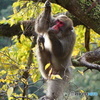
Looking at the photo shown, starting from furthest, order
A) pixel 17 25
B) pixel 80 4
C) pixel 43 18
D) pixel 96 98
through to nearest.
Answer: pixel 96 98, pixel 17 25, pixel 43 18, pixel 80 4

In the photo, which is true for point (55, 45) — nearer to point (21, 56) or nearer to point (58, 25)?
point (58, 25)

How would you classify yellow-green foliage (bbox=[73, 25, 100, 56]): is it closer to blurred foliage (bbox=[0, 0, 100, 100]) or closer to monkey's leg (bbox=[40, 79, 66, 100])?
blurred foliage (bbox=[0, 0, 100, 100])

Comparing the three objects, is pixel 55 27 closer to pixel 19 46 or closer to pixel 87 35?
pixel 19 46

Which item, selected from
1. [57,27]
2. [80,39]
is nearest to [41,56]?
[57,27]

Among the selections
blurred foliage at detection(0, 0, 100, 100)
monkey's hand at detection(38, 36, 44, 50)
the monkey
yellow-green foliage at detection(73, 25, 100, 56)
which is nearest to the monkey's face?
the monkey

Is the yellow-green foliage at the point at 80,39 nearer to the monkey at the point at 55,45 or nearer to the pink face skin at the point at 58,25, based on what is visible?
the monkey at the point at 55,45

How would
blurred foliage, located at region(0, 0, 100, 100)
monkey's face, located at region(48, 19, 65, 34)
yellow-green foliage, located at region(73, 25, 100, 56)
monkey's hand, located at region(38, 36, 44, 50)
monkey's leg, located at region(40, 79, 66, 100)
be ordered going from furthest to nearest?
yellow-green foliage, located at region(73, 25, 100, 56) → monkey's leg, located at region(40, 79, 66, 100) → monkey's face, located at region(48, 19, 65, 34) → monkey's hand, located at region(38, 36, 44, 50) → blurred foliage, located at region(0, 0, 100, 100)

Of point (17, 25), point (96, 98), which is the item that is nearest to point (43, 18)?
point (17, 25)

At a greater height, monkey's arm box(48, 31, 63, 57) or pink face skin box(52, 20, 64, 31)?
pink face skin box(52, 20, 64, 31)

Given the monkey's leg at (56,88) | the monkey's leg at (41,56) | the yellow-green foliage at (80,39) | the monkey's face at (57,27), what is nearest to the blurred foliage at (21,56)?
the yellow-green foliage at (80,39)

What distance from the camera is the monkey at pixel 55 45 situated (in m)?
4.39

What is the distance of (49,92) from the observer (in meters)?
4.59

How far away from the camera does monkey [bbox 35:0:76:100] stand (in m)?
4.39

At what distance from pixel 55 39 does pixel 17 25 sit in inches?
53.5
